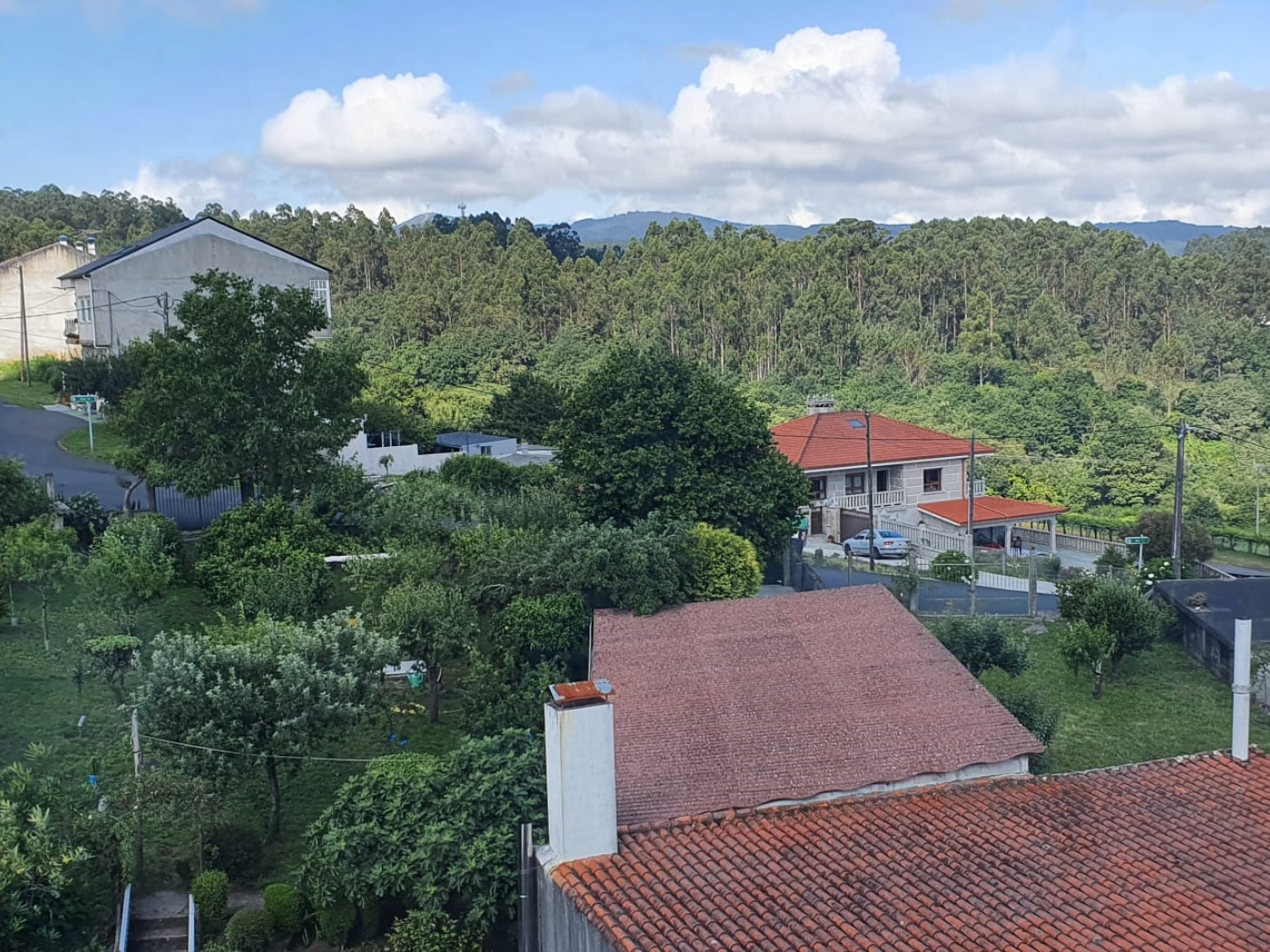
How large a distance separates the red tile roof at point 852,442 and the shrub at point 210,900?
92.5 feet

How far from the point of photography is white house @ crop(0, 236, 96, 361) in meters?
55.6

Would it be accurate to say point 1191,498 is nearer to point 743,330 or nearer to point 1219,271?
point 743,330

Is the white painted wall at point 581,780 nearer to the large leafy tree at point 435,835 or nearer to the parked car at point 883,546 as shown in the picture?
the large leafy tree at point 435,835

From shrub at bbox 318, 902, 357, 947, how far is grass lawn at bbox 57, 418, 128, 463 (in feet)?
81.8

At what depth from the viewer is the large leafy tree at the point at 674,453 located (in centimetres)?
2509

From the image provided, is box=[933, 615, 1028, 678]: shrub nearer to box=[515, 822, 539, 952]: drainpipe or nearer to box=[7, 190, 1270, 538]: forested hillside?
box=[515, 822, 539, 952]: drainpipe

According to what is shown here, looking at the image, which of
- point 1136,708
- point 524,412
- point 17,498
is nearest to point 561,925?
point 1136,708

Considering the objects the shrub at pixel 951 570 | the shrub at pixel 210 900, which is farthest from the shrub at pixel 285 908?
the shrub at pixel 951 570

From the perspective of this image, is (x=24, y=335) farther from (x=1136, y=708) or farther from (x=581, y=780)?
(x=581, y=780)

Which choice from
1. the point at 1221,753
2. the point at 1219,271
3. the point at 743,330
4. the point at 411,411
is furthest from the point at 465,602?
the point at 1219,271

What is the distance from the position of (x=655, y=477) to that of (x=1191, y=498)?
121 ft

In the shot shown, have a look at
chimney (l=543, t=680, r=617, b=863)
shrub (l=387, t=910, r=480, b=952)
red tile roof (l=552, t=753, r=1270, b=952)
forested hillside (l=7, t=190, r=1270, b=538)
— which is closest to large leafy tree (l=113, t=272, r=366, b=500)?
shrub (l=387, t=910, r=480, b=952)

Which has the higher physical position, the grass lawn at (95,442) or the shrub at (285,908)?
the grass lawn at (95,442)

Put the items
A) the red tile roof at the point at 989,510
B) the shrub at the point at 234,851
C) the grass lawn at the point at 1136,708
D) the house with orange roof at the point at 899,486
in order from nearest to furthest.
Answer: the shrub at the point at 234,851
the grass lawn at the point at 1136,708
the red tile roof at the point at 989,510
the house with orange roof at the point at 899,486
